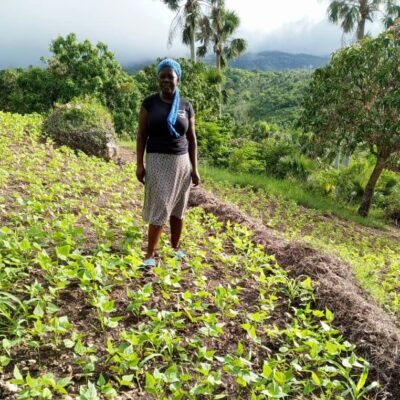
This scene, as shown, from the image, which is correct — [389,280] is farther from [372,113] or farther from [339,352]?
[372,113]

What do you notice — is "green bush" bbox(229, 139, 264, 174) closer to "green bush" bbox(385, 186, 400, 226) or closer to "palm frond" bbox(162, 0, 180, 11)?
"green bush" bbox(385, 186, 400, 226)

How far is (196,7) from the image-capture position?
24.2m

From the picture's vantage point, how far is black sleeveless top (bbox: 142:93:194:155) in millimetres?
3230

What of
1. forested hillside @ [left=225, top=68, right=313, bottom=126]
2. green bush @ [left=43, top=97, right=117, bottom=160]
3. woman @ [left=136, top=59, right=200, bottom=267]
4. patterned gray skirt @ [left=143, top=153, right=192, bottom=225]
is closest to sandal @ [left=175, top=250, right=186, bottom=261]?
woman @ [left=136, top=59, right=200, bottom=267]

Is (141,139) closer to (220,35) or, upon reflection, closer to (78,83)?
(78,83)

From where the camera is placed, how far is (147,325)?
8.79 ft

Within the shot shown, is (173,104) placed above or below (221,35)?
below

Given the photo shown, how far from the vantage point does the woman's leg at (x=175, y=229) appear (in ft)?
12.3

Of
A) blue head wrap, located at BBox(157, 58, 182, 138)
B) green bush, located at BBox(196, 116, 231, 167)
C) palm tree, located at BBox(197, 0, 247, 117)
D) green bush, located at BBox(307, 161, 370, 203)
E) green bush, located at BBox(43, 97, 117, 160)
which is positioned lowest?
green bush, located at BBox(307, 161, 370, 203)

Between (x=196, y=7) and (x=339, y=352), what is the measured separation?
2517 cm

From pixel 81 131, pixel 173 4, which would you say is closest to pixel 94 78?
pixel 173 4

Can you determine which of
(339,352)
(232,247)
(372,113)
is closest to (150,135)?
(232,247)

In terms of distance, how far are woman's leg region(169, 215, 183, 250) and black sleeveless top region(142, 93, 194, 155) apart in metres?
0.70

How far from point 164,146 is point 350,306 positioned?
207 cm
